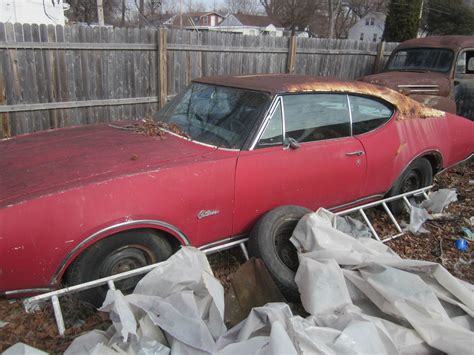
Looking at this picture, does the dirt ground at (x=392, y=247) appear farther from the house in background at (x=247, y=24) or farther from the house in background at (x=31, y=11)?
the house in background at (x=247, y=24)

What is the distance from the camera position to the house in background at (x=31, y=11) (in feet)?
36.9

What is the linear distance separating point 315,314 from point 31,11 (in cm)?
1261

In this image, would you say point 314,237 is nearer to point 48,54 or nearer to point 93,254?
point 93,254

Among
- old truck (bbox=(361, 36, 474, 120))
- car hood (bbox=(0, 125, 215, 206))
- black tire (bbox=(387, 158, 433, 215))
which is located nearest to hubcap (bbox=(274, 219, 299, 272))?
car hood (bbox=(0, 125, 215, 206))

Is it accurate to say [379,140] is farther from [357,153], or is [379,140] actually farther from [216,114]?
[216,114]

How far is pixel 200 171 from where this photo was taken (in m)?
2.94

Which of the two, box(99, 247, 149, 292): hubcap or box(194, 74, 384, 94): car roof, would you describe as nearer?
box(99, 247, 149, 292): hubcap

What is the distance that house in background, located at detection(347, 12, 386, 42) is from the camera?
4991cm

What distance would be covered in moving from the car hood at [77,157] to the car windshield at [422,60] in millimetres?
7122

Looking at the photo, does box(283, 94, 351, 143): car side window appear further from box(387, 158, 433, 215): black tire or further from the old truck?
the old truck

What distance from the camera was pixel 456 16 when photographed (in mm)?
30984

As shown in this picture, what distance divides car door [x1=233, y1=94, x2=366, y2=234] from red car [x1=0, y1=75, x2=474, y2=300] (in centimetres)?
1

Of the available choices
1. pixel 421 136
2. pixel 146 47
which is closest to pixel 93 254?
pixel 421 136

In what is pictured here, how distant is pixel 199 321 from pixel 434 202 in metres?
3.57
